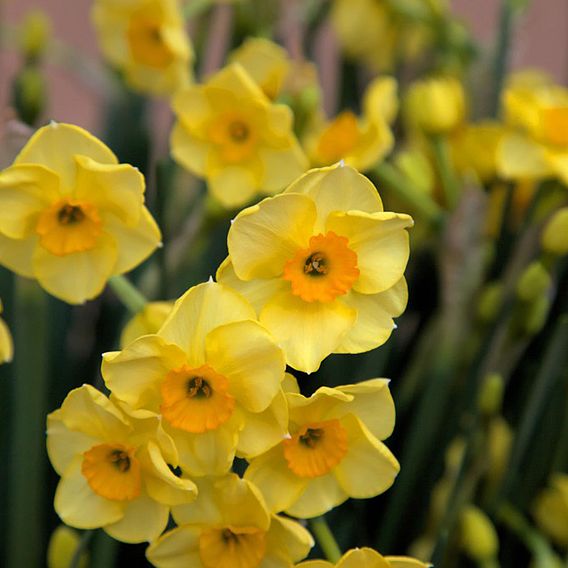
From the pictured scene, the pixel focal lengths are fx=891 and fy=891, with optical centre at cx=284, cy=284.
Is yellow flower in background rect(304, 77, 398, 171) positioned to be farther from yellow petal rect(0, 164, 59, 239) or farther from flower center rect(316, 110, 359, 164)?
yellow petal rect(0, 164, 59, 239)

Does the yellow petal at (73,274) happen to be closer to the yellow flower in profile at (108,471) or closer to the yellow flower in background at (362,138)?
the yellow flower in profile at (108,471)

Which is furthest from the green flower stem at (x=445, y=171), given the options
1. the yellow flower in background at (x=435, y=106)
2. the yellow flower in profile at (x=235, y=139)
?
the yellow flower in profile at (x=235, y=139)

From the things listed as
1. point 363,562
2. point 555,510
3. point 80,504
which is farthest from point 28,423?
point 555,510

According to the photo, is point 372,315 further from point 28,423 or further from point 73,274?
point 28,423

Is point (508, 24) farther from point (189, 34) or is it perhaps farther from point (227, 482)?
point (227, 482)

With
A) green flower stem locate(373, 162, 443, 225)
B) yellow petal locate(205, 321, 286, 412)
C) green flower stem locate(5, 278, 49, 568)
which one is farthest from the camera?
green flower stem locate(373, 162, 443, 225)

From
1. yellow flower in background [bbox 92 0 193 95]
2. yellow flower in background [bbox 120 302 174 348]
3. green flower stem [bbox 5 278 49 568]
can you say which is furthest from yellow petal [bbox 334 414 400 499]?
yellow flower in background [bbox 92 0 193 95]
